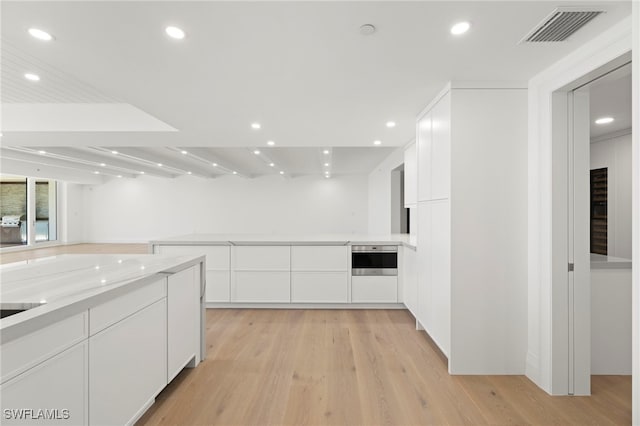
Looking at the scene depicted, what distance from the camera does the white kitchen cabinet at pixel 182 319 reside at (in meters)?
2.14

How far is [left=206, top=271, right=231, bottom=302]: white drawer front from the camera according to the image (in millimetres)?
4152

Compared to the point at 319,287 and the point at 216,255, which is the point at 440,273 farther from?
the point at 216,255

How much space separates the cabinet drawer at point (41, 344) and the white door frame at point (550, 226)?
2920 millimetres

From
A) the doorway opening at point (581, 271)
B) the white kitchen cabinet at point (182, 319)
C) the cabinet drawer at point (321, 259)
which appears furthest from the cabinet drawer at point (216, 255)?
the doorway opening at point (581, 271)

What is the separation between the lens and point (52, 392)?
1208mm

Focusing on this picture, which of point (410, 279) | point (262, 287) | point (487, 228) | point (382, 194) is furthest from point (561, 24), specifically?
point (382, 194)

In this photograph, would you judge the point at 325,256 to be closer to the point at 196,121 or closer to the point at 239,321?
the point at 239,321

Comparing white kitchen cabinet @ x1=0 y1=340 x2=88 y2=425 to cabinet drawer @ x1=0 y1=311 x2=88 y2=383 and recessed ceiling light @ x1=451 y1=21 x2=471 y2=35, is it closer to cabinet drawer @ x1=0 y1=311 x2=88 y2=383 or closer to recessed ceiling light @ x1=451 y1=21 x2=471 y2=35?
cabinet drawer @ x1=0 y1=311 x2=88 y2=383

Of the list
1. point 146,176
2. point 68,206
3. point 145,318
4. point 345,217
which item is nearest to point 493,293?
point 145,318

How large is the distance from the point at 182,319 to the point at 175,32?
6.49 ft

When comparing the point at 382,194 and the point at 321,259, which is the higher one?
the point at 382,194

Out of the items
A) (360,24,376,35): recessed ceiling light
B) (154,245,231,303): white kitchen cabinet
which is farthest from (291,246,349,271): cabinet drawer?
(360,24,376,35): recessed ceiling light

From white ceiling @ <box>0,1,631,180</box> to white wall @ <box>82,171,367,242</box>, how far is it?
7.21 meters

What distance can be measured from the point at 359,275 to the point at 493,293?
1.89m
